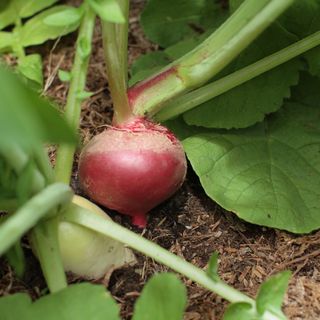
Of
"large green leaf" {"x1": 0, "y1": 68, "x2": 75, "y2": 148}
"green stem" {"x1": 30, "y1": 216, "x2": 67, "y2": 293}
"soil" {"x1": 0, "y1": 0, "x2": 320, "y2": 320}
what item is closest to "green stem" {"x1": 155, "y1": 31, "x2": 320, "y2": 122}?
"soil" {"x1": 0, "y1": 0, "x2": 320, "y2": 320}

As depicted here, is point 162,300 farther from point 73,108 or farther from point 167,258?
point 73,108

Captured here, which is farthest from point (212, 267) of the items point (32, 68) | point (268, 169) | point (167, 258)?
point (32, 68)

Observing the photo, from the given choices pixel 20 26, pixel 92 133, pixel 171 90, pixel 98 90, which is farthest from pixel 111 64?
pixel 20 26

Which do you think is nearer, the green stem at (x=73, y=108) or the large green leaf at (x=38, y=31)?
the green stem at (x=73, y=108)

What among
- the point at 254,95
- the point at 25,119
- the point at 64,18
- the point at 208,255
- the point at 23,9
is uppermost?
the point at 25,119

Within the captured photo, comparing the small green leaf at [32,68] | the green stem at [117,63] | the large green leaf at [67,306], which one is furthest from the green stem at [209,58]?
the large green leaf at [67,306]

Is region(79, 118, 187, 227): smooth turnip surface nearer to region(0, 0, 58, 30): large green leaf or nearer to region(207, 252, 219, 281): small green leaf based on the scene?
region(207, 252, 219, 281): small green leaf

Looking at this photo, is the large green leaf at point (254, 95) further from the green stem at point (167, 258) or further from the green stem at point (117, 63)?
the green stem at point (167, 258)
